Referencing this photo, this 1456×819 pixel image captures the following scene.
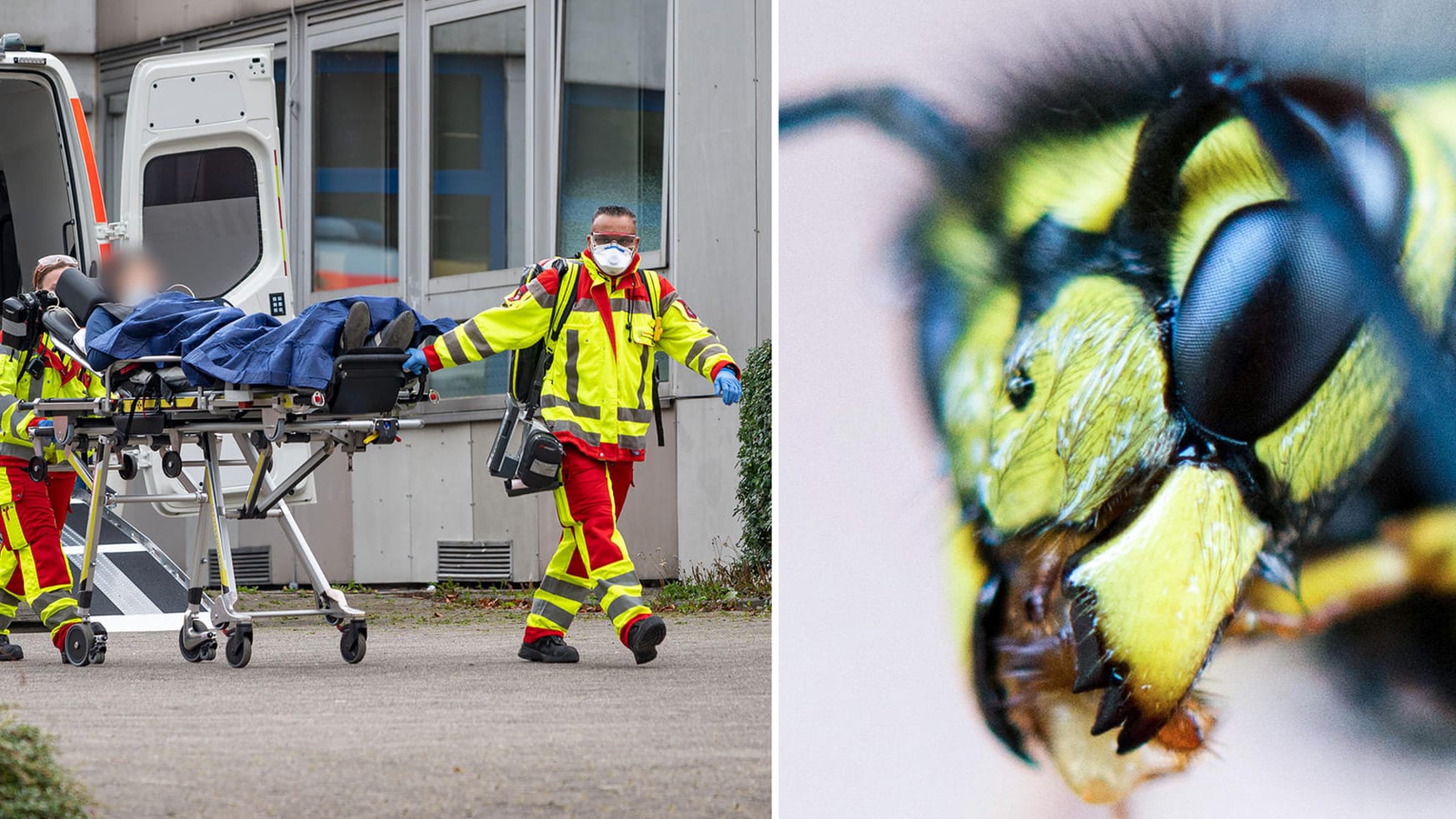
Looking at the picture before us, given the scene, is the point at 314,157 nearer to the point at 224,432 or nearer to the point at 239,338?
the point at 224,432

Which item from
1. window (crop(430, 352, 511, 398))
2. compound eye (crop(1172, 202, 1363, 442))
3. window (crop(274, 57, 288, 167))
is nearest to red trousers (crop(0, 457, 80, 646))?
window (crop(430, 352, 511, 398))

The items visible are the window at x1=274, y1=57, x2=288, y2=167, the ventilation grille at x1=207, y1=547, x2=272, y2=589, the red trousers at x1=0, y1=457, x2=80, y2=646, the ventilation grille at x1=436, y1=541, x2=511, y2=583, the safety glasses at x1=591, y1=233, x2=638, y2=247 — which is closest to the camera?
the safety glasses at x1=591, y1=233, x2=638, y2=247

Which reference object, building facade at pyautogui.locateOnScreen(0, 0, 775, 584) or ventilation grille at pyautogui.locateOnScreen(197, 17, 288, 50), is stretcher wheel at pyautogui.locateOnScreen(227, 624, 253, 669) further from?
ventilation grille at pyautogui.locateOnScreen(197, 17, 288, 50)

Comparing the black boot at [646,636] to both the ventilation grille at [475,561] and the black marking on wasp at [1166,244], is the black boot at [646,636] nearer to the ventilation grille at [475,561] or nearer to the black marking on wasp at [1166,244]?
the black marking on wasp at [1166,244]

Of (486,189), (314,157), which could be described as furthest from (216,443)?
(314,157)

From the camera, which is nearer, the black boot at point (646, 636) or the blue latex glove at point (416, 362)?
the black boot at point (646, 636)

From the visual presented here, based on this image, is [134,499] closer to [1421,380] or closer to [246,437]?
[246,437]

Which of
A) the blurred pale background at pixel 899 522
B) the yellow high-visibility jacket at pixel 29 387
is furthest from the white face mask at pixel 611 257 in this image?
the blurred pale background at pixel 899 522

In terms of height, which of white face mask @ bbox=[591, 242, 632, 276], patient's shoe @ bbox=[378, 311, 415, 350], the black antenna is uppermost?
the black antenna
